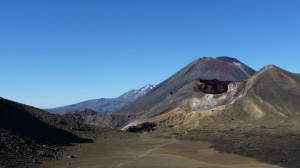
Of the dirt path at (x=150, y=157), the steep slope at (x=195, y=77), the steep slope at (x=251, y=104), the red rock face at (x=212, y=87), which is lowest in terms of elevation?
the dirt path at (x=150, y=157)

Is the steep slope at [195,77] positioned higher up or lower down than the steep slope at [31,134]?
higher up

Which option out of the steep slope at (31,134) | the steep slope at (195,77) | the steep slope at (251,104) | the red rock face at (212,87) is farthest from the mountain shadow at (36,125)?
the steep slope at (195,77)

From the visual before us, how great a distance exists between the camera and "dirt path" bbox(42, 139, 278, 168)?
4153 cm

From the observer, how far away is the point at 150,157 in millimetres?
47906

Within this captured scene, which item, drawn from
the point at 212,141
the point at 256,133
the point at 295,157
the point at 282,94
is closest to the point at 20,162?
the point at 295,157

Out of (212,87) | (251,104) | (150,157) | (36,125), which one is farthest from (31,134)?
(212,87)

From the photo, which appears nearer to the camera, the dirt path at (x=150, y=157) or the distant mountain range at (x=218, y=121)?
the dirt path at (x=150, y=157)

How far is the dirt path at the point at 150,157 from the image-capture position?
136ft

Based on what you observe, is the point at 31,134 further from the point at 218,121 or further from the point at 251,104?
the point at 251,104

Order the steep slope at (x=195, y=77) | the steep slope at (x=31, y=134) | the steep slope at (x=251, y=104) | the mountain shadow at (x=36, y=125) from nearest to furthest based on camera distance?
the steep slope at (x=31, y=134) < the mountain shadow at (x=36, y=125) < the steep slope at (x=251, y=104) < the steep slope at (x=195, y=77)

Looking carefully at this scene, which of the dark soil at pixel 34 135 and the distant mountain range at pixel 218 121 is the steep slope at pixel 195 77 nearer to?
the distant mountain range at pixel 218 121

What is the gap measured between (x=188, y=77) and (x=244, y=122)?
99.1m

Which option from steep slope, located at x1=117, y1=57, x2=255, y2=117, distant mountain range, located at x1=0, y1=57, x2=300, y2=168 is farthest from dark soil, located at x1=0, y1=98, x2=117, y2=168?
steep slope, located at x1=117, y1=57, x2=255, y2=117

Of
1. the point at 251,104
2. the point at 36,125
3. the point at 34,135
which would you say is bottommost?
the point at 34,135
